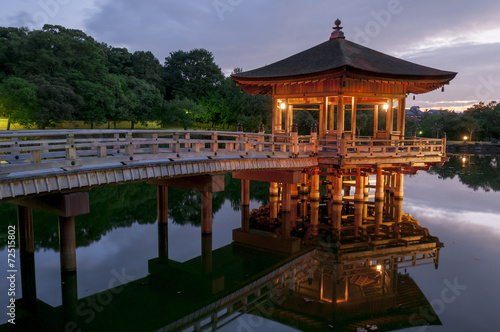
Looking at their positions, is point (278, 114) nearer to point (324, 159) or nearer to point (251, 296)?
point (324, 159)

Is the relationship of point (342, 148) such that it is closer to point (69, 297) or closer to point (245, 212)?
point (245, 212)

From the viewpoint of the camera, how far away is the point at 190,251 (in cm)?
1399

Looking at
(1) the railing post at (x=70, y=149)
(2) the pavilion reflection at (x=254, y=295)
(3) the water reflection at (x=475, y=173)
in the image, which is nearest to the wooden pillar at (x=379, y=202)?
(2) the pavilion reflection at (x=254, y=295)

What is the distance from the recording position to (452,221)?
62.5 feet

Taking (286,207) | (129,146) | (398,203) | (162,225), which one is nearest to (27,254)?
(162,225)

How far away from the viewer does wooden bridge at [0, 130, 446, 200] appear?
25.8 feet

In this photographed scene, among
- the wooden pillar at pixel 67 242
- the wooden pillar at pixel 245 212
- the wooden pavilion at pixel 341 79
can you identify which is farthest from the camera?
the wooden pillar at pixel 245 212

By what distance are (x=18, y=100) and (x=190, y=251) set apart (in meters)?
28.2

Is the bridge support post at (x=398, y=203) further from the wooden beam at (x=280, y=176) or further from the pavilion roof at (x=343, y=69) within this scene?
the wooden beam at (x=280, y=176)

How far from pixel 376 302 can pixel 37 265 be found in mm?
10408

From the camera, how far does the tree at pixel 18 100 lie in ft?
108

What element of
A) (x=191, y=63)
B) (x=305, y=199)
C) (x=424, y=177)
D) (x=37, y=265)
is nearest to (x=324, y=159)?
(x=305, y=199)

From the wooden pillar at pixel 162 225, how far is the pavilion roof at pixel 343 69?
23.5 feet

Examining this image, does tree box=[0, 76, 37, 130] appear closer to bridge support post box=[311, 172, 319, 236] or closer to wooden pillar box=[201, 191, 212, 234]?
wooden pillar box=[201, 191, 212, 234]
